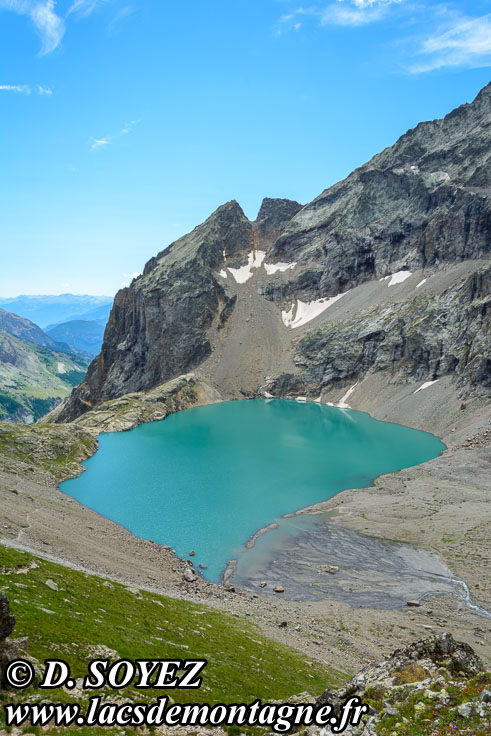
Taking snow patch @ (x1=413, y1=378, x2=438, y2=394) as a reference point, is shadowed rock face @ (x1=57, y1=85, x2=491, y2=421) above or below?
above

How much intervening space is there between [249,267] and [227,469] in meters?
130

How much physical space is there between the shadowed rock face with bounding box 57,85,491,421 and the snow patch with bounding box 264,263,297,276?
253 cm

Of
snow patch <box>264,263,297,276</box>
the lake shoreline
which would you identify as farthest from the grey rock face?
the lake shoreline

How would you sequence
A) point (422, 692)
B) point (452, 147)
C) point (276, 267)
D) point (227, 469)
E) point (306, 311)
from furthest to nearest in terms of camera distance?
1. point (276, 267)
2. point (306, 311)
3. point (452, 147)
4. point (227, 469)
5. point (422, 692)

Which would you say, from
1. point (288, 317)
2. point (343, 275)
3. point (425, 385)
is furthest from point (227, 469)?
point (343, 275)

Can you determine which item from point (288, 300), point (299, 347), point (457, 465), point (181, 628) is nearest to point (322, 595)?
point (181, 628)

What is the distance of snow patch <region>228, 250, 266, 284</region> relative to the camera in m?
183

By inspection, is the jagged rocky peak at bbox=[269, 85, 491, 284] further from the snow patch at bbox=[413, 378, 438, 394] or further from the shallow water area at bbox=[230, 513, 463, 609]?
the shallow water area at bbox=[230, 513, 463, 609]

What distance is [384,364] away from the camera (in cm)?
12656

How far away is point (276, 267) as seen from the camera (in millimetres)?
186625

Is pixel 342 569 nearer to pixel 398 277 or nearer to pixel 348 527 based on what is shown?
pixel 348 527

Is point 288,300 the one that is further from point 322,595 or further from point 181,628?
point 181,628

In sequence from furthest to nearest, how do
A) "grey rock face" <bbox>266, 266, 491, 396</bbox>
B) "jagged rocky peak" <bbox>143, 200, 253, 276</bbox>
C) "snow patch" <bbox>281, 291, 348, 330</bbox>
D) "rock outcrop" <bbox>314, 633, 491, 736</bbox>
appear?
"jagged rocky peak" <bbox>143, 200, 253, 276</bbox> → "snow patch" <bbox>281, 291, 348, 330</bbox> → "grey rock face" <bbox>266, 266, 491, 396</bbox> → "rock outcrop" <bbox>314, 633, 491, 736</bbox>

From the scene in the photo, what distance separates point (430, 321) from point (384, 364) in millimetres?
17078
